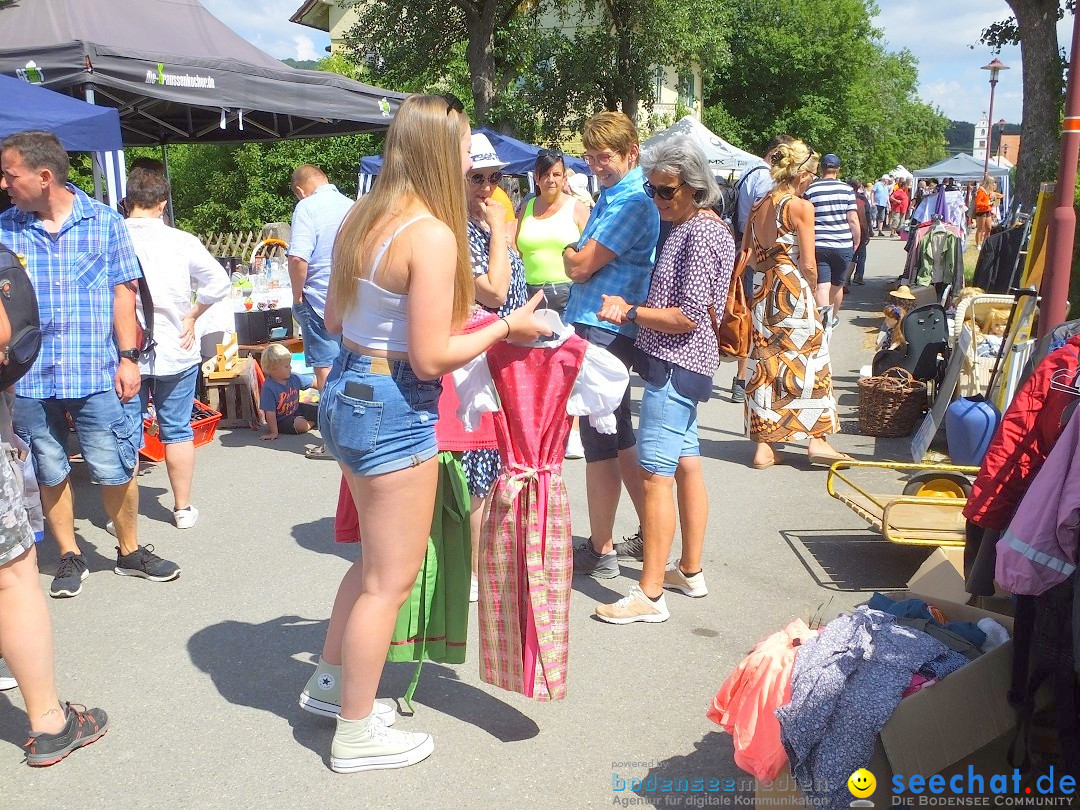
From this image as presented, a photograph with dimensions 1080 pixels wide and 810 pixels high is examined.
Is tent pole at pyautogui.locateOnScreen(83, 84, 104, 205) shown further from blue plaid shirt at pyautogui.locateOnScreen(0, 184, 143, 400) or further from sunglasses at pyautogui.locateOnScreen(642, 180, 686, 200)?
sunglasses at pyautogui.locateOnScreen(642, 180, 686, 200)

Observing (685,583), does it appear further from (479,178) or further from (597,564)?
(479,178)

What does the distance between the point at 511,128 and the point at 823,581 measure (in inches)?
741

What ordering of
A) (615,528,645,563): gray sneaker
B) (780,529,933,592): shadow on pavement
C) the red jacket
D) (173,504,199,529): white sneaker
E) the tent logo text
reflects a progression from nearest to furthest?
the red jacket < (780,529,933,592): shadow on pavement < (615,528,645,563): gray sneaker < (173,504,199,529): white sneaker < the tent logo text

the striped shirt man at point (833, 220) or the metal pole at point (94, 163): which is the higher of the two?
the metal pole at point (94, 163)

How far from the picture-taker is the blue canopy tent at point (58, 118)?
18.8ft

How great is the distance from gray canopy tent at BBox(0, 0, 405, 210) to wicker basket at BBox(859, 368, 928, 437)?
4977mm

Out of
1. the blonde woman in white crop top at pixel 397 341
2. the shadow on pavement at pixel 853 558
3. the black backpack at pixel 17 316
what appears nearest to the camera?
the blonde woman in white crop top at pixel 397 341

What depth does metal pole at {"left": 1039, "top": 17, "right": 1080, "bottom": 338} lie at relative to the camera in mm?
4500

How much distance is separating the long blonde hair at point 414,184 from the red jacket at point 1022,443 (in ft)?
5.03

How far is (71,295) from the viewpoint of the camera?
4.24 m

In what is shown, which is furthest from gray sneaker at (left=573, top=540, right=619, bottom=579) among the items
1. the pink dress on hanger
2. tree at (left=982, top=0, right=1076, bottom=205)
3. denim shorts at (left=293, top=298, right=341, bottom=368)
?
tree at (left=982, top=0, right=1076, bottom=205)

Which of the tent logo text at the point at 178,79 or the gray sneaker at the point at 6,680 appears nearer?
the gray sneaker at the point at 6,680

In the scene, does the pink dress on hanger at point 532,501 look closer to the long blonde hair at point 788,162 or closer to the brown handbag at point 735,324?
the brown handbag at point 735,324

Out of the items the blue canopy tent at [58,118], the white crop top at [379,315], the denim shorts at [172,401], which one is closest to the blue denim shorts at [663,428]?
the white crop top at [379,315]
